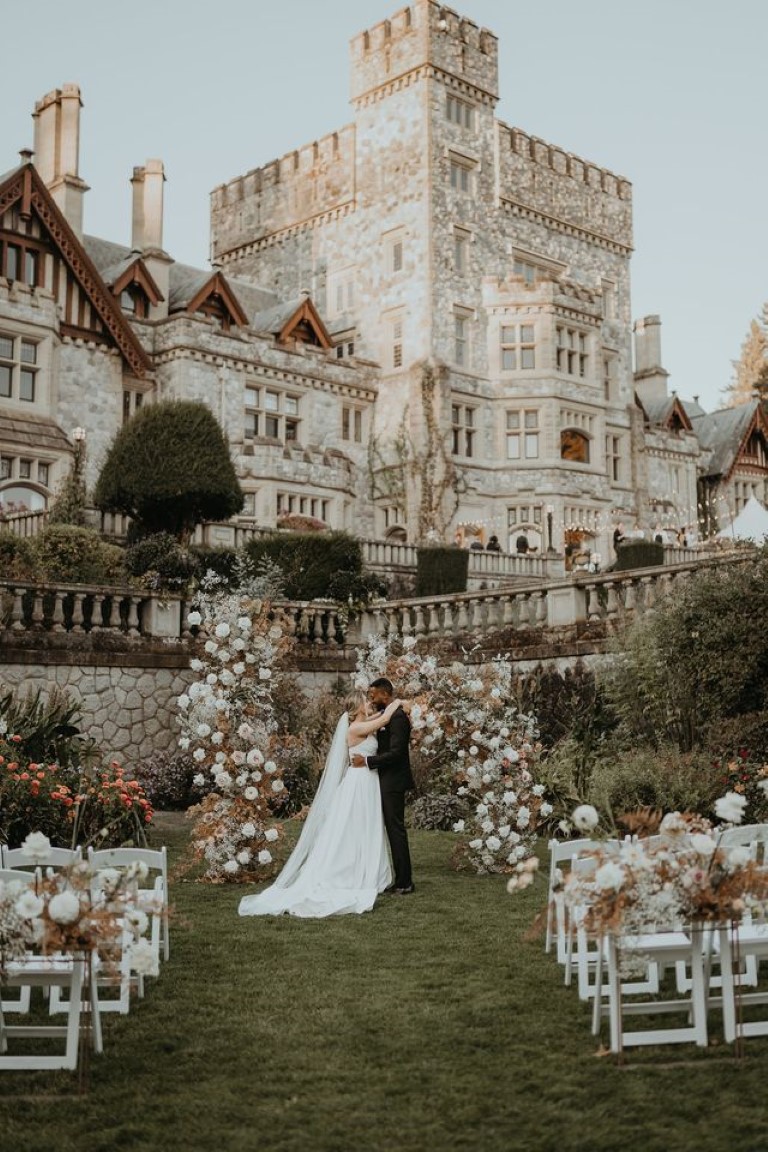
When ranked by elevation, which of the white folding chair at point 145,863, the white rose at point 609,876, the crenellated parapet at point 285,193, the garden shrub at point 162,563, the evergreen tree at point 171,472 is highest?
the crenellated parapet at point 285,193

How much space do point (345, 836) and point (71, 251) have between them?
22628 mm

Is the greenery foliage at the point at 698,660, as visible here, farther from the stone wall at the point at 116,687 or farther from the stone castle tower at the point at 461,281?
the stone castle tower at the point at 461,281

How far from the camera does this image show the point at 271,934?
26.5 feet

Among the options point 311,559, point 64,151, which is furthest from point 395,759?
point 64,151

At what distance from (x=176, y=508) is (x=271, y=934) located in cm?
1517

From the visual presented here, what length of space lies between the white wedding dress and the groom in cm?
8

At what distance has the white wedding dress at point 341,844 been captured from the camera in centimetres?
919

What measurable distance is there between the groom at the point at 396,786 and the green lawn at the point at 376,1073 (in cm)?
211

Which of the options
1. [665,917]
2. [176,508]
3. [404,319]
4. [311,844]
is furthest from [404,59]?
[665,917]

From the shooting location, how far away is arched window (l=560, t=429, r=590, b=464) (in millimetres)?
38438

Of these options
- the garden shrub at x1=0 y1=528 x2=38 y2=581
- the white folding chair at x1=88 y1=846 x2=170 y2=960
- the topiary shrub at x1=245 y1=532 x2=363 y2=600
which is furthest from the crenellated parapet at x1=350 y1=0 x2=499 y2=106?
the white folding chair at x1=88 y1=846 x2=170 y2=960

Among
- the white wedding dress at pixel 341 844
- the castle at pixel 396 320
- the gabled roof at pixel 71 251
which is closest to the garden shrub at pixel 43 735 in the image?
the white wedding dress at pixel 341 844

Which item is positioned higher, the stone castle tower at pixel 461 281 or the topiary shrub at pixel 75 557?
the stone castle tower at pixel 461 281

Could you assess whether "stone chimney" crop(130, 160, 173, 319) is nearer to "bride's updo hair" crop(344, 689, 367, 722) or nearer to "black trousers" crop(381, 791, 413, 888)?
"bride's updo hair" crop(344, 689, 367, 722)
